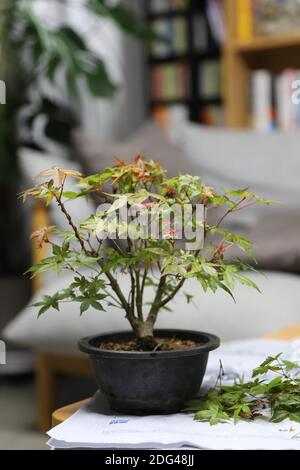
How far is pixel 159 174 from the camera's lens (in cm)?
76

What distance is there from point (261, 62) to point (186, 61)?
455mm

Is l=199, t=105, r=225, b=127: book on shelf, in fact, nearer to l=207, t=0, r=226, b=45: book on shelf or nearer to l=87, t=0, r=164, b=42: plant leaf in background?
l=207, t=0, r=226, b=45: book on shelf

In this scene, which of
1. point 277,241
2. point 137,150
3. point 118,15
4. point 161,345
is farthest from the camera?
point 118,15

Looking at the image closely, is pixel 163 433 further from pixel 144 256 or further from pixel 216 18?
pixel 216 18

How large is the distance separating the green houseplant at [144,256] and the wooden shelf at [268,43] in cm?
222

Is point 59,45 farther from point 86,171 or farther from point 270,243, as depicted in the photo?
point 270,243

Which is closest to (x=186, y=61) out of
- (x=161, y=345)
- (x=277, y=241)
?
(x=277, y=241)

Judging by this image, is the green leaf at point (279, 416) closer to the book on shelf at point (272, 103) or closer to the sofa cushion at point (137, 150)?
the sofa cushion at point (137, 150)

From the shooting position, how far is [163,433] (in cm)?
67

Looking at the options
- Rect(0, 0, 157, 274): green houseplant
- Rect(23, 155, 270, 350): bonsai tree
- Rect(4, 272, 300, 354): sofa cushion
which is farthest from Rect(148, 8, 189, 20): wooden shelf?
Rect(23, 155, 270, 350): bonsai tree

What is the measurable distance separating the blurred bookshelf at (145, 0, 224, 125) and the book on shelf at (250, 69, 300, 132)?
311 millimetres

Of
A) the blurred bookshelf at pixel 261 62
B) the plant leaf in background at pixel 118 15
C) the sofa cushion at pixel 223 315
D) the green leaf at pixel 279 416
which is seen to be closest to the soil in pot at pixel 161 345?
the green leaf at pixel 279 416

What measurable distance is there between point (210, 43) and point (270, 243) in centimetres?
173
